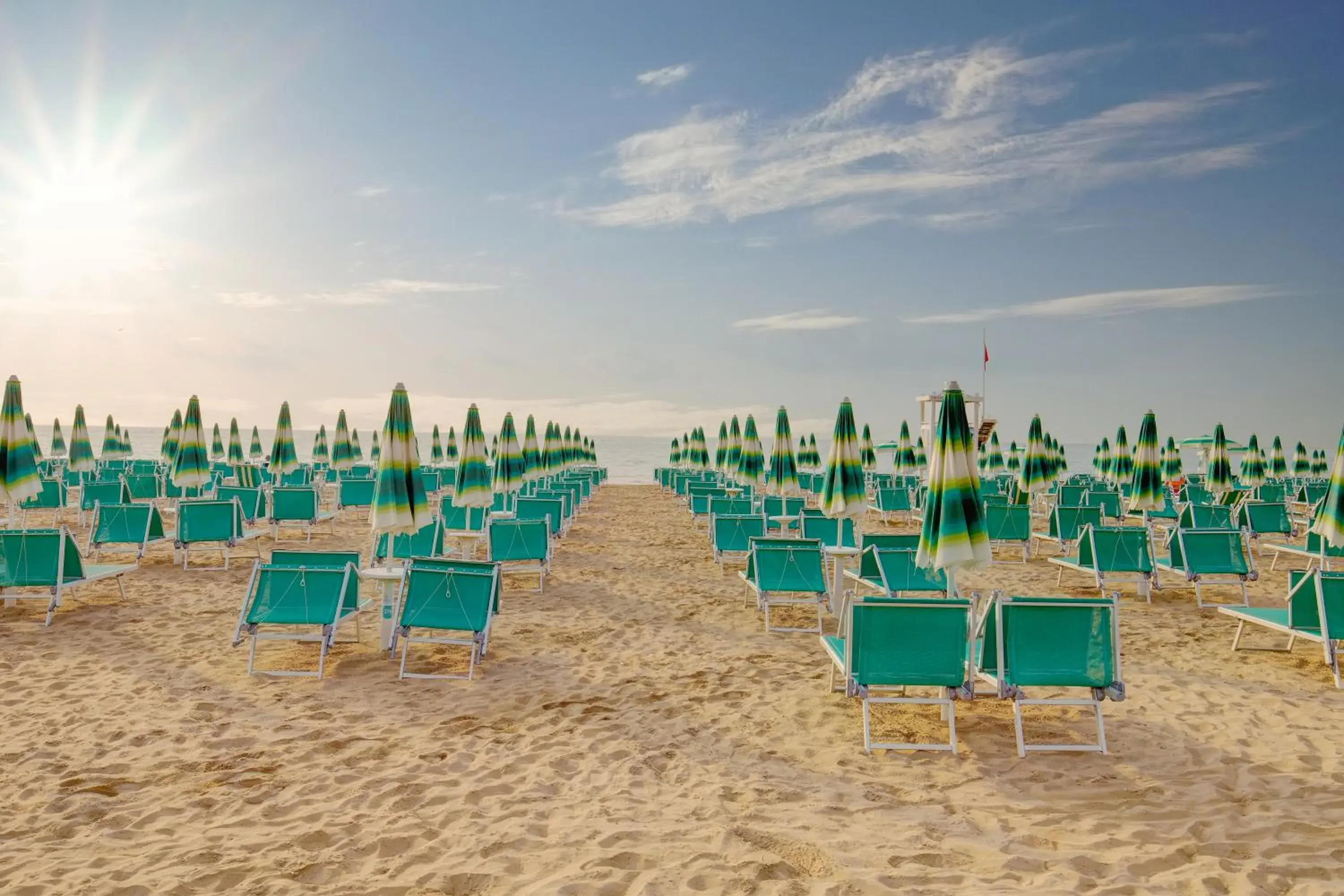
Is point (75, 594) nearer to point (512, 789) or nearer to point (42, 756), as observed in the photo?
point (42, 756)

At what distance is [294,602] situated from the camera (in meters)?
6.08

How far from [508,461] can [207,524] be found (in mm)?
5192

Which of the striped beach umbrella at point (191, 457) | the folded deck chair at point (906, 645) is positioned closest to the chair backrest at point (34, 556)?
the striped beach umbrella at point (191, 457)

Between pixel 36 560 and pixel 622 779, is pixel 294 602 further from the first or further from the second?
pixel 622 779

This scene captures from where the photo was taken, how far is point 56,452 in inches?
992

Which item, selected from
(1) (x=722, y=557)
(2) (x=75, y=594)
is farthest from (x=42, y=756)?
(1) (x=722, y=557)

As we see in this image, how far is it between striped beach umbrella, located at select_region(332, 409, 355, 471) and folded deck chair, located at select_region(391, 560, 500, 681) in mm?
14228

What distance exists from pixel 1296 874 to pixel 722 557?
7.93m

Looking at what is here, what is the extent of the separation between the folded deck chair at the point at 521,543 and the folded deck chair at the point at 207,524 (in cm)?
331

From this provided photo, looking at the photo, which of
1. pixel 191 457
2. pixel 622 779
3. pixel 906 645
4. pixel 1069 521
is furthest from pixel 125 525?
pixel 1069 521

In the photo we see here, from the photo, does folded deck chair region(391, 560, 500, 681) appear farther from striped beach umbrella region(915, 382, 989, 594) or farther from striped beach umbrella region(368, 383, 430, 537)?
striped beach umbrella region(915, 382, 989, 594)

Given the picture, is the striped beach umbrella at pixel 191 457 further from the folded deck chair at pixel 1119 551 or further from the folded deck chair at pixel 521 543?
the folded deck chair at pixel 1119 551

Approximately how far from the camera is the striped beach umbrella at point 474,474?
1067cm

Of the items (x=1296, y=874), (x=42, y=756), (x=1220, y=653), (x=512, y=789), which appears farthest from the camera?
(x=1220, y=653)
